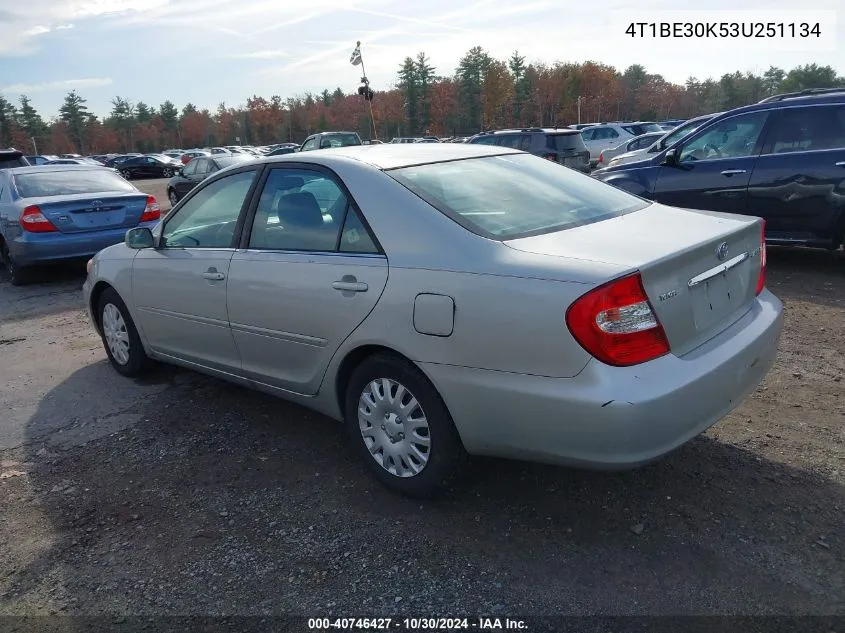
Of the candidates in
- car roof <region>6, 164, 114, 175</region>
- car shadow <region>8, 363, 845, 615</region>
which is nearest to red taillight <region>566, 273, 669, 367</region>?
car shadow <region>8, 363, 845, 615</region>

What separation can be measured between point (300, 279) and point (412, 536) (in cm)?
136

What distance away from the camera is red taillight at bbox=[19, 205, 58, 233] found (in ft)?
27.9

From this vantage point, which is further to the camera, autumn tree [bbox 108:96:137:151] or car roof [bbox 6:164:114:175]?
autumn tree [bbox 108:96:137:151]

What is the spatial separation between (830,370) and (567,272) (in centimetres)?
288

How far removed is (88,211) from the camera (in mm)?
8672

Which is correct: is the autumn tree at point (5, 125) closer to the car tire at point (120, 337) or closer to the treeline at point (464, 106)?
the treeline at point (464, 106)

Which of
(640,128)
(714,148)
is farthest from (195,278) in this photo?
(640,128)

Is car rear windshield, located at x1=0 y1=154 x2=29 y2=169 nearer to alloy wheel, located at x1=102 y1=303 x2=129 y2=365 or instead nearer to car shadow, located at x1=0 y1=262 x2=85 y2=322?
car shadow, located at x1=0 y1=262 x2=85 y2=322

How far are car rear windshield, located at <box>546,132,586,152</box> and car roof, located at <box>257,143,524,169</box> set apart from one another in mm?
12866

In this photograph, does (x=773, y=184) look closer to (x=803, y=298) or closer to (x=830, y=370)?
(x=803, y=298)

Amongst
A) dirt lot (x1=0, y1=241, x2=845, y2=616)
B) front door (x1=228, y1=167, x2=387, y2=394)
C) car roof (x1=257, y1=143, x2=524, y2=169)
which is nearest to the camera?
dirt lot (x1=0, y1=241, x2=845, y2=616)

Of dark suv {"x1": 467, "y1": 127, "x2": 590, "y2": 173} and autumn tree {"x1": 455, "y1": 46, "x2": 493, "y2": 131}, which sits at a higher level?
autumn tree {"x1": 455, "y1": 46, "x2": 493, "y2": 131}

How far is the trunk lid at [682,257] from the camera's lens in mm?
2643

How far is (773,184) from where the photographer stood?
705 cm
